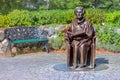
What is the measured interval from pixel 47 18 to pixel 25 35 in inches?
53.1

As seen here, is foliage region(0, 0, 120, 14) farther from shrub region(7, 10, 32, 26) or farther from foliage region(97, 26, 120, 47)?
foliage region(97, 26, 120, 47)

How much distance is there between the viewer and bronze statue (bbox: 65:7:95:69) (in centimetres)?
892

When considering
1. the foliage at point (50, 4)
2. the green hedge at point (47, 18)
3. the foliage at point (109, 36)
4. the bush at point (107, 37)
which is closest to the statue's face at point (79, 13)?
the bush at point (107, 37)

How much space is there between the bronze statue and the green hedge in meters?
4.60

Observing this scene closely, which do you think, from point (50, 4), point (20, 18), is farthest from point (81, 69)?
point (50, 4)

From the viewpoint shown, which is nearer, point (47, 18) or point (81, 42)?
point (81, 42)

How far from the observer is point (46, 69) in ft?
30.1

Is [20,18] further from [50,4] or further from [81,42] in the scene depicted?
[50,4]

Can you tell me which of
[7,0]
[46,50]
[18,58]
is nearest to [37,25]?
[46,50]

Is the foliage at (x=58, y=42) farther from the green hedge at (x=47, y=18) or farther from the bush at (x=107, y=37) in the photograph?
the bush at (x=107, y=37)

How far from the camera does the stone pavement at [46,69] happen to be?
27.1 feet

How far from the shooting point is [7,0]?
16828mm

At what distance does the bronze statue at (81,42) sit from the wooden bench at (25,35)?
3.37 meters

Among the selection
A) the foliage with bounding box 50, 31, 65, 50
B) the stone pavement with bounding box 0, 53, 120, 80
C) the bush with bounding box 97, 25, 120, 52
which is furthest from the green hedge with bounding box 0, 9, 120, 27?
the stone pavement with bounding box 0, 53, 120, 80
